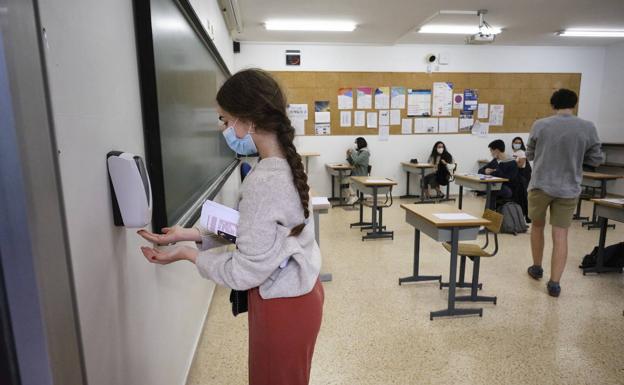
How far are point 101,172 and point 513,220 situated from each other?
16.6 feet

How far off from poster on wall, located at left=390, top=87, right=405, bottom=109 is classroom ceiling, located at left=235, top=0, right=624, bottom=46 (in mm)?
889

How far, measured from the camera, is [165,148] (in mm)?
1435

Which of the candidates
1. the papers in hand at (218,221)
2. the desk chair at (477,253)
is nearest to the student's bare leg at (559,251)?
the desk chair at (477,253)

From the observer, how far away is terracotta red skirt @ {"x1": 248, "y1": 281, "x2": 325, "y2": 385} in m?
1.06

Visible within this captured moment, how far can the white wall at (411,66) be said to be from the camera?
7.00 meters

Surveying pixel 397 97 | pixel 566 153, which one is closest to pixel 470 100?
pixel 397 97

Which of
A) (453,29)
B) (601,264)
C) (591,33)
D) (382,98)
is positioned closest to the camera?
(601,264)

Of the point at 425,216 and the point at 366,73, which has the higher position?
the point at 366,73

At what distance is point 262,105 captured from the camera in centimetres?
100

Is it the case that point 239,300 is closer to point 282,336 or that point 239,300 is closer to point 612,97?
point 282,336

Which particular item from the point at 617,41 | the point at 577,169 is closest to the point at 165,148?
the point at 577,169

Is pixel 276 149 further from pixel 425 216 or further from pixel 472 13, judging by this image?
pixel 472 13

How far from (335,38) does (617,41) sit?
5619 mm

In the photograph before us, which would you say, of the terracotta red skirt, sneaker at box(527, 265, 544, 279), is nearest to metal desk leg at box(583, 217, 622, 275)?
sneaker at box(527, 265, 544, 279)
